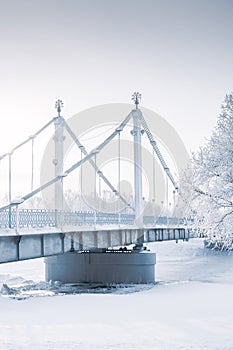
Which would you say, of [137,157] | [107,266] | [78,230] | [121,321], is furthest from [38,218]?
[137,157]

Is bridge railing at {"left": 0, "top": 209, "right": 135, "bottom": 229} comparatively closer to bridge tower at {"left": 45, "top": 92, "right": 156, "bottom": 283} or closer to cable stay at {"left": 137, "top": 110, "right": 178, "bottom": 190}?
bridge tower at {"left": 45, "top": 92, "right": 156, "bottom": 283}

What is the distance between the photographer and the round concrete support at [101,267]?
142 feet

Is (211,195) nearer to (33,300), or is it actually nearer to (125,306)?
(125,306)

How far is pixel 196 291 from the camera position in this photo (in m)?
33.1

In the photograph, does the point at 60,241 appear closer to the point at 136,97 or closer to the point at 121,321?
the point at 121,321

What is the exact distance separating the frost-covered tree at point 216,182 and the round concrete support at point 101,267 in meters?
19.8

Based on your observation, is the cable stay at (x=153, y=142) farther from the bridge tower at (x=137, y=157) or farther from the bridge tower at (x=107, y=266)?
the bridge tower at (x=107, y=266)

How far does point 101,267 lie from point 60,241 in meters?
14.6

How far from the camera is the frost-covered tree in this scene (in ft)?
74.0

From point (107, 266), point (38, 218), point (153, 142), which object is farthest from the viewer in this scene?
point (153, 142)

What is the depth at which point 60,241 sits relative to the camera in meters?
29.9

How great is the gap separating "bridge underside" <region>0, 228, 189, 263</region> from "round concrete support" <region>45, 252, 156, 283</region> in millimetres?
1556

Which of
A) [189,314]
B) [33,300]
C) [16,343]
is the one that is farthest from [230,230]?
[33,300]

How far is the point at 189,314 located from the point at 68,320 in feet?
14.3
